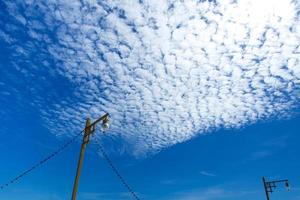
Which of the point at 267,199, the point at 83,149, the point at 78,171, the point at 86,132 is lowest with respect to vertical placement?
the point at 78,171

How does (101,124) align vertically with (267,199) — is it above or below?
below

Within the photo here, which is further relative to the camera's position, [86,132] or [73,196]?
[86,132]

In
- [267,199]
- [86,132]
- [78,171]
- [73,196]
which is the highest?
[267,199]

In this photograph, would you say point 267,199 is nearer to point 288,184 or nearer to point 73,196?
point 288,184

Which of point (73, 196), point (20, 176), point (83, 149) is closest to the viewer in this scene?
point (73, 196)

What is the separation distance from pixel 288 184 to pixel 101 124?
2846 centimetres

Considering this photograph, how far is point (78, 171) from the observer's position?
39.1ft

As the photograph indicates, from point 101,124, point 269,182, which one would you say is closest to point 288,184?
point 269,182

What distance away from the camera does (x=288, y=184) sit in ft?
110

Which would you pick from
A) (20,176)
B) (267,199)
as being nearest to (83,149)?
(20,176)

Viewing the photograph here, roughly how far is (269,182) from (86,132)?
2754 centimetres

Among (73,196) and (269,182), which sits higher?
(269,182)

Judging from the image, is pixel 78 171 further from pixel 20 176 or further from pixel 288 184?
pixel 288 184

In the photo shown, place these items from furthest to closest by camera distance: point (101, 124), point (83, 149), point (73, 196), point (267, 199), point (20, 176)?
point (267, 199), point (20, 176), point (101, 124), point (83, 149), point (73, 196)
